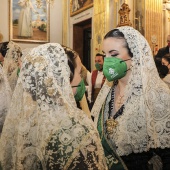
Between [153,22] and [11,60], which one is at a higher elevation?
[153,22]

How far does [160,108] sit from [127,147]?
394 mm

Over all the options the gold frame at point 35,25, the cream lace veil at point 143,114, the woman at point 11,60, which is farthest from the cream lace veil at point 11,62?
the gold frame at point 35,25

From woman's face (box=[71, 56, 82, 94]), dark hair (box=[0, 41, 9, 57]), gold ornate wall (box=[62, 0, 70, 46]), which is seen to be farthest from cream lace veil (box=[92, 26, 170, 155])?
gold ornate wall (box=[62, 0, 70, 46])

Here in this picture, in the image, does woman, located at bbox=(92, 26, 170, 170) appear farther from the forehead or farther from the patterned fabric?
the patterned fabric

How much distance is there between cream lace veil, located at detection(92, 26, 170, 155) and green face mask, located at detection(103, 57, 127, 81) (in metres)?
0.11

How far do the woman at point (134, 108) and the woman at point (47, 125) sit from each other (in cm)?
74

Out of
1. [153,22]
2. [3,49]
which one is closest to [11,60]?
[3,49]

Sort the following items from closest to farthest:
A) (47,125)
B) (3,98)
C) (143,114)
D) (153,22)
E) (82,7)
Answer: (47,125) < (143,114) < (3,98) < (153,22) < (82,7)

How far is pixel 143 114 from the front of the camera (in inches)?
99.5

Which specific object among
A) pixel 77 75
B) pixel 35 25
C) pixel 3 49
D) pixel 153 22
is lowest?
pixel 77 75

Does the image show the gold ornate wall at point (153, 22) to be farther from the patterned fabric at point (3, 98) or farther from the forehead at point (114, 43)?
the forehead at point (114, 43)

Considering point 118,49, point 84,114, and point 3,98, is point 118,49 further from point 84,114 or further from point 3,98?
point 3,98

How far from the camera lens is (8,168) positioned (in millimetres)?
1999

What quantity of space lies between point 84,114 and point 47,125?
22 cm
